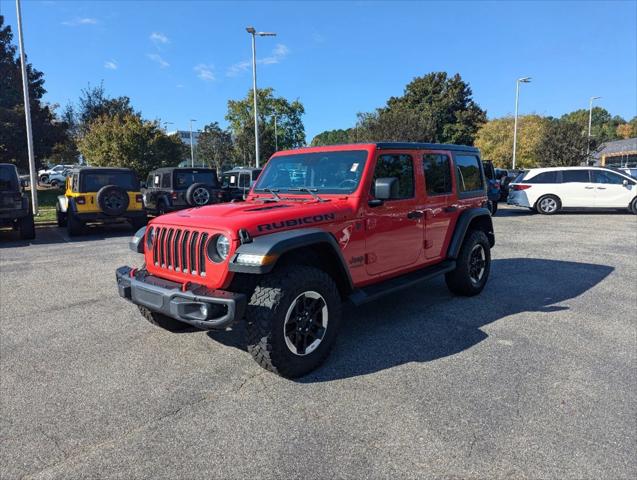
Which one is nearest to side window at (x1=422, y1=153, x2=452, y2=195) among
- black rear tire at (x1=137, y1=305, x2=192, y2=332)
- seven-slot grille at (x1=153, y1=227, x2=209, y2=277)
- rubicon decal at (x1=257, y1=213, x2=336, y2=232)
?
rubicon decal at (x1=257, y1=213, x2=336, y2=232)

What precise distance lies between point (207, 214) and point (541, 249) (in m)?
7.93

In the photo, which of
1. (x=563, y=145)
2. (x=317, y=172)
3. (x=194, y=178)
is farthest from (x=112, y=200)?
(x=563, y=145)

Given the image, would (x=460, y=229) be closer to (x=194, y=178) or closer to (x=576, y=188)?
(x=194, y=178)

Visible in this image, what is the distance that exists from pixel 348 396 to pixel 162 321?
2085mm

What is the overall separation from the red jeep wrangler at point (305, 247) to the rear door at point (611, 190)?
13.2m

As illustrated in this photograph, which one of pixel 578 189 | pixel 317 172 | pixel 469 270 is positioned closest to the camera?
pixel 317 172

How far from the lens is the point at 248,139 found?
159ft

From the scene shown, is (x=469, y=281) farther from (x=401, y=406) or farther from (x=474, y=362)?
(x=401, y=406)

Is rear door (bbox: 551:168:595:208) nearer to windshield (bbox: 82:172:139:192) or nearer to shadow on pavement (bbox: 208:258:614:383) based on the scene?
shadow on pavement (bbox: 208:258:614:383)

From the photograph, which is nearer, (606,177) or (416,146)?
(416,146)

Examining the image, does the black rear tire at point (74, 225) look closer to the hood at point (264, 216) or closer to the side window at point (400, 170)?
→ the hood at point (264, 216)

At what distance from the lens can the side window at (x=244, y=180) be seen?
1431cm

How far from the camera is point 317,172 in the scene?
439 centimetres

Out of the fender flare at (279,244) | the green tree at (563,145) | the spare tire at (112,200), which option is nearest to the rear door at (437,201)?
the fender flare at (279,244)
